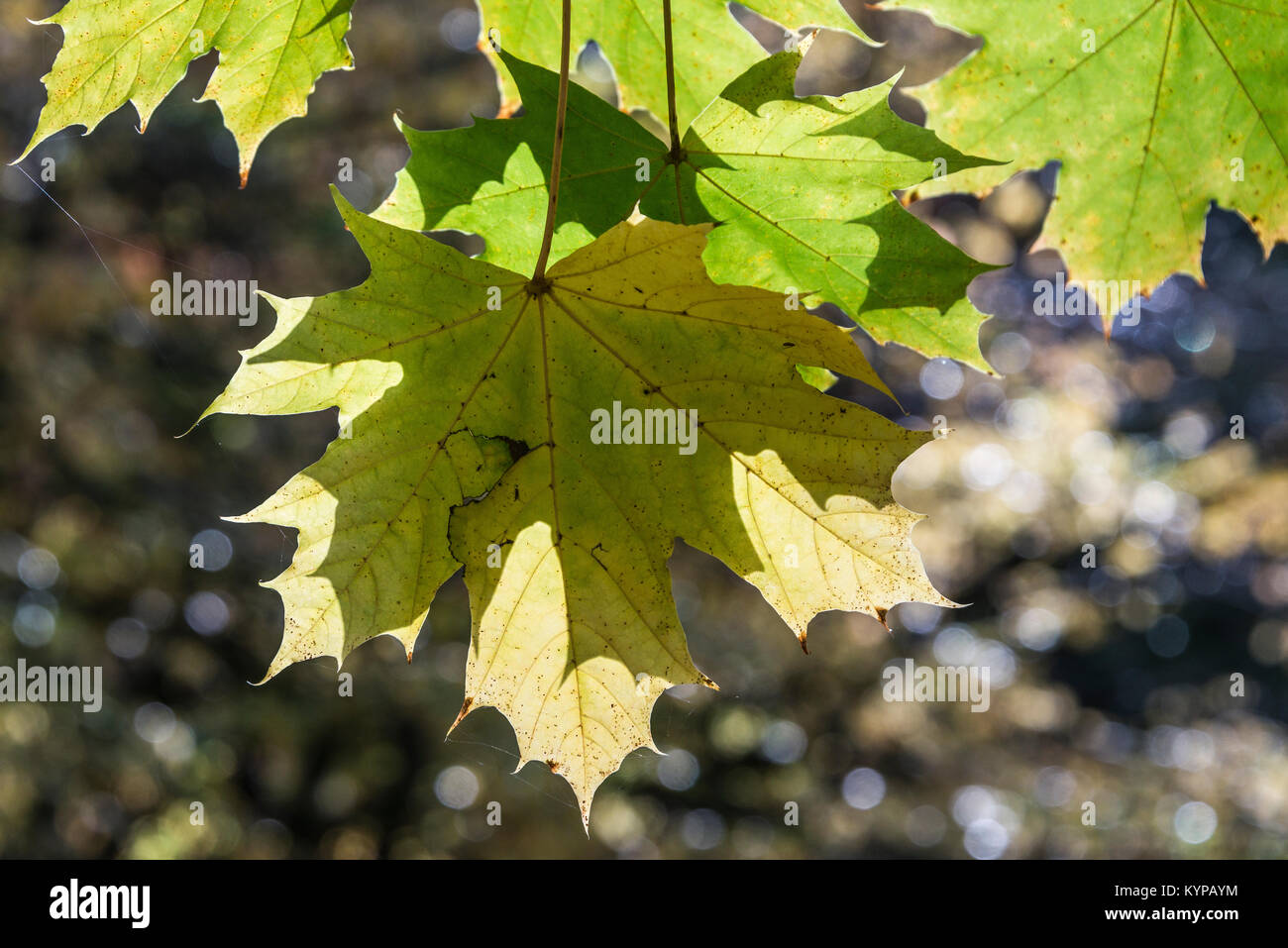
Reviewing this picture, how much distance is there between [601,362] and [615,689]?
42 centimetres

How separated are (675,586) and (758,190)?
307 inches

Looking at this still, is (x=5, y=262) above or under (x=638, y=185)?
above

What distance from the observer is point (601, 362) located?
124 centimetres

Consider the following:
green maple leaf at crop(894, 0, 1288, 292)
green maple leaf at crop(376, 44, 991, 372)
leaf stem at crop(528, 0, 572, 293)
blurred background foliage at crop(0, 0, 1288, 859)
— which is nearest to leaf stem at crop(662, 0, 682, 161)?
green maple leaf at crop(376, 44, 991, 372)

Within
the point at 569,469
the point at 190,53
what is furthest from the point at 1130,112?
the point at 190,53

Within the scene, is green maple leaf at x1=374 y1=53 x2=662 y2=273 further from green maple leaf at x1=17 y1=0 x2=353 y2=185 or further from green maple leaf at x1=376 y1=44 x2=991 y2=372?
green maple leaf at x1=17 y1=0 x2=353 y2=185

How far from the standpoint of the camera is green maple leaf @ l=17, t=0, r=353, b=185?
123cm

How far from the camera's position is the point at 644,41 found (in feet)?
5.09

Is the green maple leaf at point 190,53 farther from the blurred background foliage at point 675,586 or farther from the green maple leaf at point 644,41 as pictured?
the blurred background foliage at point 675,586

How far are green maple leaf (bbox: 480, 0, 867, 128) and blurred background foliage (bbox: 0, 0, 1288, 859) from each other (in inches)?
160

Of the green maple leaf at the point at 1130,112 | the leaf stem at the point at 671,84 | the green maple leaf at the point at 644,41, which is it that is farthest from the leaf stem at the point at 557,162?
the green maple leaf at the point at 1130,112

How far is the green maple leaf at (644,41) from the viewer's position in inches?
57.9
